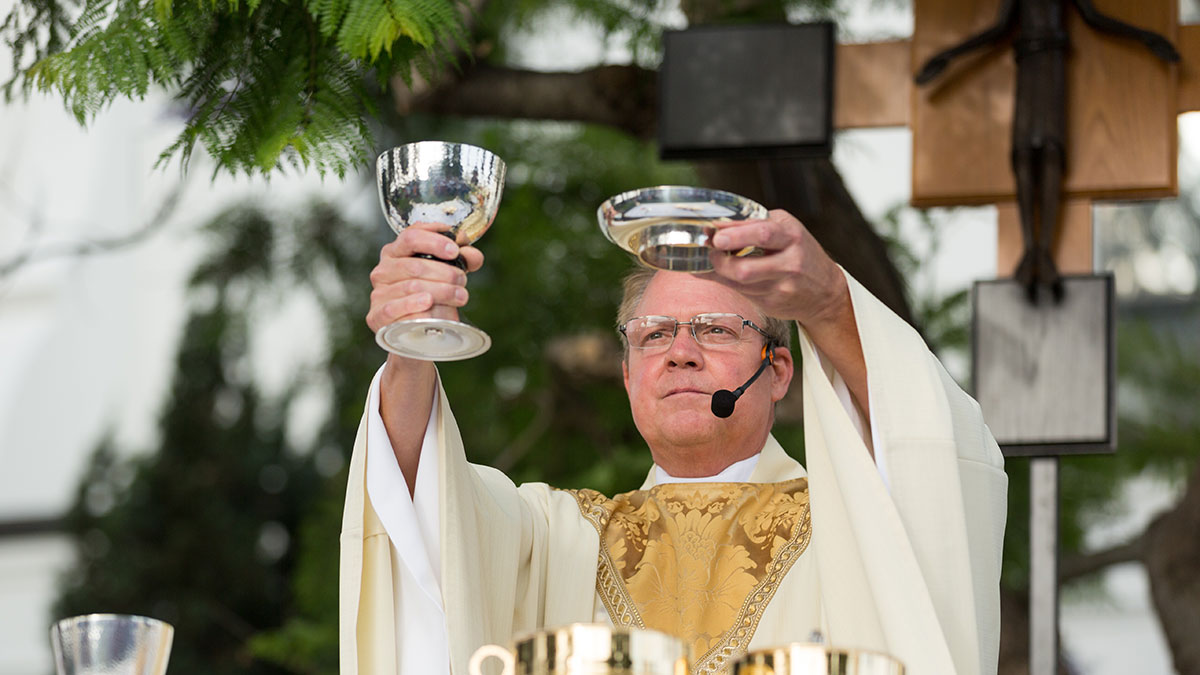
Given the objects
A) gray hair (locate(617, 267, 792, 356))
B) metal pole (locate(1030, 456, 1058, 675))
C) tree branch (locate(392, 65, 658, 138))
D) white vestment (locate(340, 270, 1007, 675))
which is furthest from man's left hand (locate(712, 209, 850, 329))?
tree branch (locate(392, 65, 658, 138))

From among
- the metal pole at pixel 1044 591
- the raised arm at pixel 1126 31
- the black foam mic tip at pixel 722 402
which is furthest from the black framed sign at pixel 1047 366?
the black foam mic tip at pixel 722 402

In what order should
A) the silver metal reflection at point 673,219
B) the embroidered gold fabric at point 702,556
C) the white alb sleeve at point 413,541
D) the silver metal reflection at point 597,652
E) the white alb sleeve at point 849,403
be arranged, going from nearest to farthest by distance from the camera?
the silver metal reflection at point 597,652, the silver metal reflection at point 673,219, the white alb sleeve at point 849,403, the white alb sleeve at point 413,541, the embroidered gold fabric at point 702,556

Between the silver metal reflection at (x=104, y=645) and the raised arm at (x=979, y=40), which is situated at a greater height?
the raised arm at (x=979, y=40)

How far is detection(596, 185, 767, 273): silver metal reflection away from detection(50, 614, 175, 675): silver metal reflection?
81 centimetres

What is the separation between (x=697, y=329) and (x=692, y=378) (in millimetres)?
101

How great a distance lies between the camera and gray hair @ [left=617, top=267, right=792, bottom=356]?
10.5 ft

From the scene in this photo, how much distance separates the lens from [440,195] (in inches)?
89.7

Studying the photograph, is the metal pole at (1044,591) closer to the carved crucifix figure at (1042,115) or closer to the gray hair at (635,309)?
the carved crucifix figure at (1042,115)

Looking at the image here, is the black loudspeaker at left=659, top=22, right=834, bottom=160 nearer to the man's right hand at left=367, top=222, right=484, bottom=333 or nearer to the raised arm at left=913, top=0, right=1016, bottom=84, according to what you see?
the raised arm at left=913, top=0, right=1016, bottom=84

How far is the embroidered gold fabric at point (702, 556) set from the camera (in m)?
2.93

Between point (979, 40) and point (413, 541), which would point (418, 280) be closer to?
point (413, 541)

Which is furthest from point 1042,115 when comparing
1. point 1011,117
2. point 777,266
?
point 777,266

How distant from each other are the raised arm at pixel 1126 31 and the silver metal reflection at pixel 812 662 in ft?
8.52

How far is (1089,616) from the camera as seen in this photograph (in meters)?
10.1
